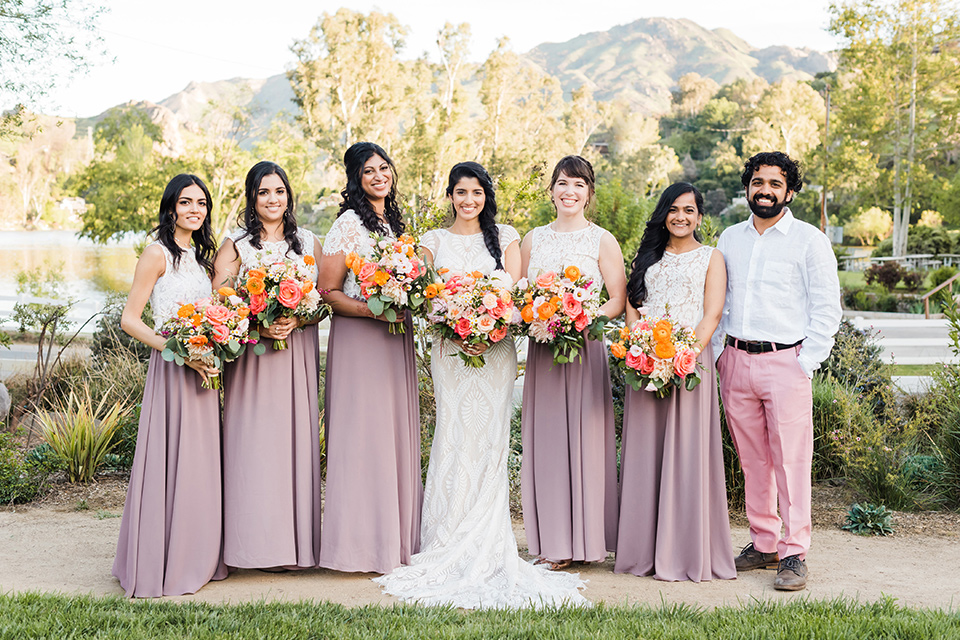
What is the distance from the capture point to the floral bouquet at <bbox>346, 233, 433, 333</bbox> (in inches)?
184

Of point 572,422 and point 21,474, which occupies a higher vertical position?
point 572,422

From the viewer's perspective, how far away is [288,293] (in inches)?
181

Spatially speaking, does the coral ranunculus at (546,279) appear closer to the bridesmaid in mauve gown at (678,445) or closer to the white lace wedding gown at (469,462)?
the white lace wedding gown at (469,462)

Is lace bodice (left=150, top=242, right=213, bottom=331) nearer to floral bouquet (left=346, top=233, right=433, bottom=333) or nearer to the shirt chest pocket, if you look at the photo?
floral bouquet (left=346, top=233, right=433, bottom=333)

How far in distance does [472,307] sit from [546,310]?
0.45 meters

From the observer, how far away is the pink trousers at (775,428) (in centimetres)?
490

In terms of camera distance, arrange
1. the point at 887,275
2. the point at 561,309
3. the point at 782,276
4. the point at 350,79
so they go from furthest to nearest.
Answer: the point at 350,79 → the point at 887,275 → the point at 782,276 → the point at 561,309

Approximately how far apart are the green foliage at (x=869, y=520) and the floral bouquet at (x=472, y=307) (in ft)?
11.4

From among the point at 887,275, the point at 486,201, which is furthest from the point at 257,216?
the point at 887,275

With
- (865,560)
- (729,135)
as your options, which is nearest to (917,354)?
(865,560)

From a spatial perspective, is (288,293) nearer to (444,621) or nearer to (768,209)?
(444,621)

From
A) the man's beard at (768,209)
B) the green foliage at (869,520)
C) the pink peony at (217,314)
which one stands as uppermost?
the man's beard at (768,209)

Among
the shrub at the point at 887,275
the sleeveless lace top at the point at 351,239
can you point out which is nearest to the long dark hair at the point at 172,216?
the sleeveless lace top at the point at 351,239

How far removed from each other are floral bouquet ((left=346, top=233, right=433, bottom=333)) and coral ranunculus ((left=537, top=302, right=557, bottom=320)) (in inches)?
28.6
